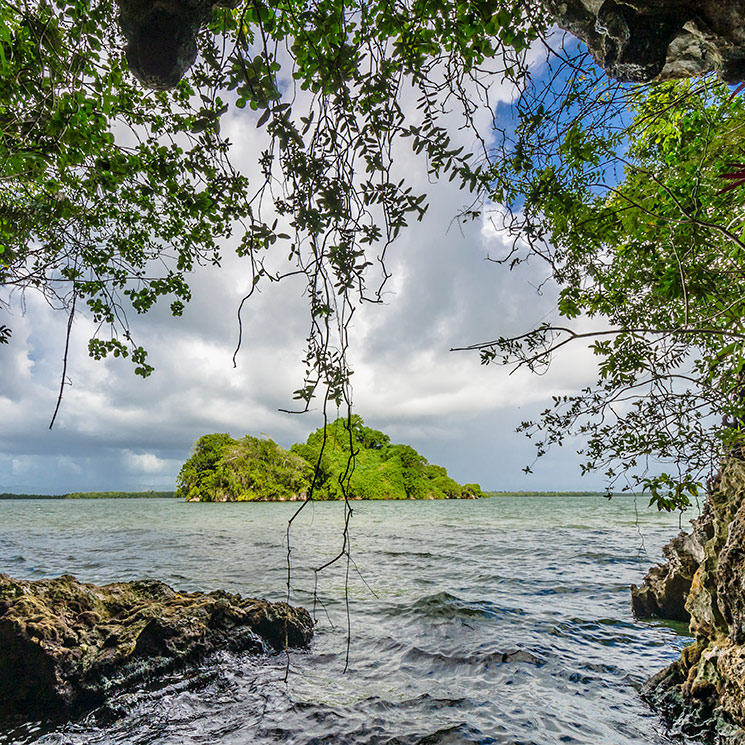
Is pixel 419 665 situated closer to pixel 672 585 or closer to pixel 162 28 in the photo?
pixel 672 585

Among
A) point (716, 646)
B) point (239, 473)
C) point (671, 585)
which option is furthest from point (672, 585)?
point (239, 473)

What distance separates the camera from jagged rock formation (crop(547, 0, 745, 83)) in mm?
2012

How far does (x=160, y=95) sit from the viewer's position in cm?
423

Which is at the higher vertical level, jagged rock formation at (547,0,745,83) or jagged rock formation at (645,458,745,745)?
jagged rock formation at (547,0,745,83)

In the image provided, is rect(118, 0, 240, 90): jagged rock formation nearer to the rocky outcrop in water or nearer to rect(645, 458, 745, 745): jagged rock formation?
rect(645, 458, 745, 745): jagged rock formation

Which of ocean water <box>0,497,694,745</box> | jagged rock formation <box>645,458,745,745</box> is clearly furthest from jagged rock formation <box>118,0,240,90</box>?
jagged rock formation <box>645,458,745,745</box>

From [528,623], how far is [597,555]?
794 centimetres

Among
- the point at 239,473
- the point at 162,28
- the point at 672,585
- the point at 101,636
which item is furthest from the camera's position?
the point at 239,473

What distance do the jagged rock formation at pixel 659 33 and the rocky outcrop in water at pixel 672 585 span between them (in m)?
5.76

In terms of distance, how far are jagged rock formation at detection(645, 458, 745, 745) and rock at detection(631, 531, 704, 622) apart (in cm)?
185

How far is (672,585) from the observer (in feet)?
20.7

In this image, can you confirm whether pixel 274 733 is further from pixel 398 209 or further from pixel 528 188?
pixel 528 188

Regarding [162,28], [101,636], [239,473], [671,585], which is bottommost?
[239,473]

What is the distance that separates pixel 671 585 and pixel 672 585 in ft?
0.04
